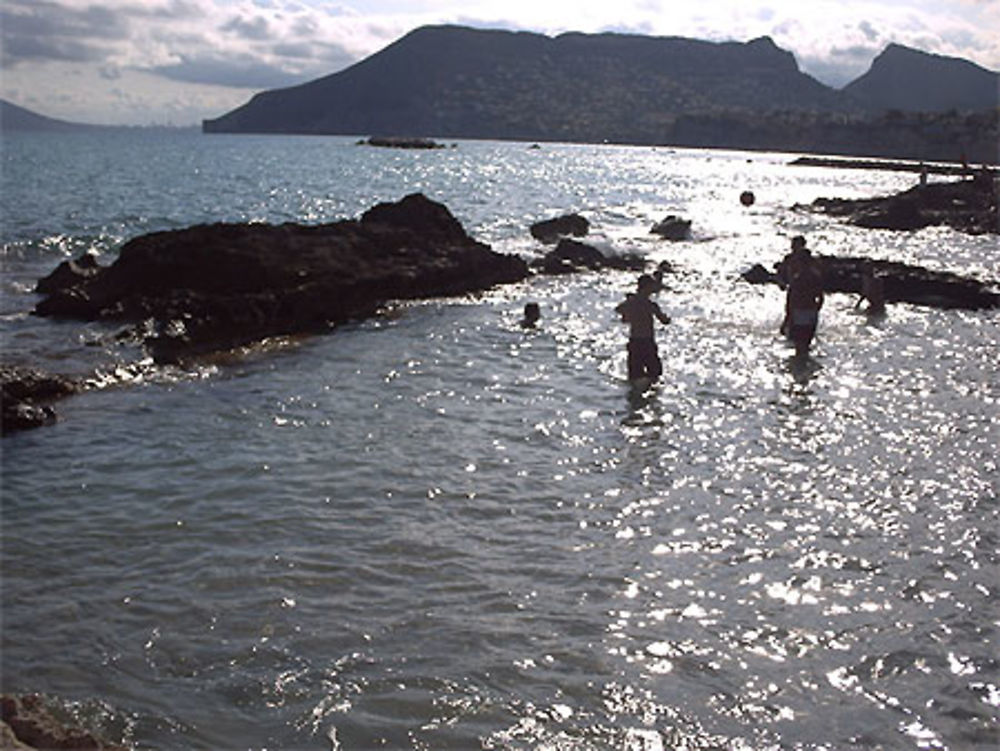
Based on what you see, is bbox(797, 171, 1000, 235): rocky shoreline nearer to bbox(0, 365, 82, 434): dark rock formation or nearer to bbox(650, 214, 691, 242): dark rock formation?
bbox(650, 214, 691, 242): dark rock formation

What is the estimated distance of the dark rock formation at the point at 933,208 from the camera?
41969 mm

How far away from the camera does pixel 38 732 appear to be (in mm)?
4723

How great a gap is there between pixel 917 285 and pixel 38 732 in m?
22.4

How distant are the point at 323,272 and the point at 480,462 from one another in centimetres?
1129

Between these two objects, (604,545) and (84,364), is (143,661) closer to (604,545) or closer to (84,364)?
(604,545)

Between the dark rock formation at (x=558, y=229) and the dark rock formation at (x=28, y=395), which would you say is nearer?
the dark rock formation at (x=28, y=395)

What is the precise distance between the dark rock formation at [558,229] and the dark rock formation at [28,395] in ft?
82.5

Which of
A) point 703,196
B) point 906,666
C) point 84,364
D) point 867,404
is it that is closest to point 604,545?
point 906,666

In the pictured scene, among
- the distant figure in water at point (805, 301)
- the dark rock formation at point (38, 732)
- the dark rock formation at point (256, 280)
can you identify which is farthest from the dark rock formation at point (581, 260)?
the dark rock formation at point (38, 732)

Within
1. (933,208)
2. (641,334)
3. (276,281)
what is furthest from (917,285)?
(933,208)

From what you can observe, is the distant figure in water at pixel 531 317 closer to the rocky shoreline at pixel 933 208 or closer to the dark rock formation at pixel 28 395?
the dark rock formation at pixel 28 395

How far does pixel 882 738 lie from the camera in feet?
17.0

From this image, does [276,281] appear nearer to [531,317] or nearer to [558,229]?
[531,317]

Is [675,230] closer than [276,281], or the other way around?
[276,281]
